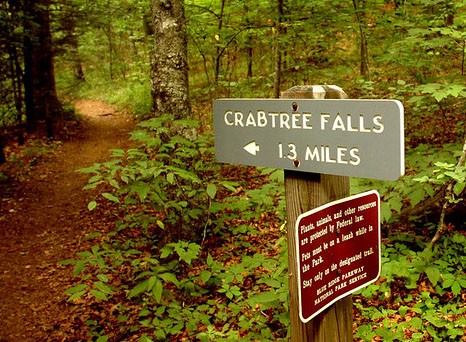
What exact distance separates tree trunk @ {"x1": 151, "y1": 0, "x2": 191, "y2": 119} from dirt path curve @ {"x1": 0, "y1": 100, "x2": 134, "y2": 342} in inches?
116

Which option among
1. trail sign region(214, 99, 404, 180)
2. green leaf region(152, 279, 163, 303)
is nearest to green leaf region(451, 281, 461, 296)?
green leaf region(152, 279, 163, 303)

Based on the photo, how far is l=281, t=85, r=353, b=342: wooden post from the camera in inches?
75.8

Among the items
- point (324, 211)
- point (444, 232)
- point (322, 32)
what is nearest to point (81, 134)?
point (322, 32)

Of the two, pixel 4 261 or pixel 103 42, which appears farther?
pixel 103 42

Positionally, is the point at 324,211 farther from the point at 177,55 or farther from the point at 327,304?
the point at 177,55

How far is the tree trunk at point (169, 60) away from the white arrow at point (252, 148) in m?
3.66

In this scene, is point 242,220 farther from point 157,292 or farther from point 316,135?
point 316,135

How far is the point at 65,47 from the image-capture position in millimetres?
15648

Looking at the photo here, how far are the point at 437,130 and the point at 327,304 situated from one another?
7.41m

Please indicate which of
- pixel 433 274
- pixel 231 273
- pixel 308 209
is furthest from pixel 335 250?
pixel 433 274

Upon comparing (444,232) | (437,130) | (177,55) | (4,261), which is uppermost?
(177,55)

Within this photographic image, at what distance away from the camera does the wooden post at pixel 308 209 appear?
193cm

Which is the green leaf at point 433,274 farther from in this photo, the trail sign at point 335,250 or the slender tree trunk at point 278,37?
the slender tree trunk at point 278,37

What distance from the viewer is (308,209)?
196 centimetres
